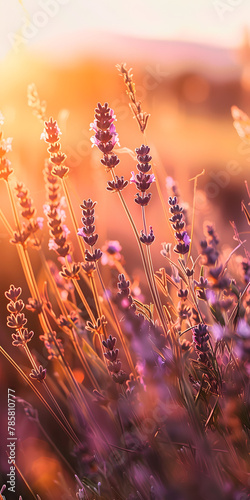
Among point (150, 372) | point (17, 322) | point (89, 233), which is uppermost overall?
point (89, 233)

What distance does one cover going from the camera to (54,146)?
730 millimetres

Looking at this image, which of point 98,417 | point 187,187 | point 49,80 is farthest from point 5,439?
point 49,80

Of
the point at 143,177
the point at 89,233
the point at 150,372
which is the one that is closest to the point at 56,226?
the point at 89,233

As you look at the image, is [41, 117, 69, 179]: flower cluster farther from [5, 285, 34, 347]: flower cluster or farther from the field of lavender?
[5, 285, 34, 347]: flower cluster

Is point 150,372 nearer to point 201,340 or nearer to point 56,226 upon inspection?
point 201,340

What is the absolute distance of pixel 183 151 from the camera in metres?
1.90

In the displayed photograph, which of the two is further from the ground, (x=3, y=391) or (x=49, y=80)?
(x=49, y=80)

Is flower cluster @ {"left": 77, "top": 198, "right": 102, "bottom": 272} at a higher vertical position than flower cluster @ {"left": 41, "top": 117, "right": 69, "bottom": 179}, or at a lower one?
lower

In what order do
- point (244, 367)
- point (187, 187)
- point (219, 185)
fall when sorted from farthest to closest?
1. point (219, 185)
2. point (187, 187)
3. point (244, 367)

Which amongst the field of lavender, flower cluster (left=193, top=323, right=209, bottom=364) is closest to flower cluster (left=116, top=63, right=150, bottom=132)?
the field of lavender

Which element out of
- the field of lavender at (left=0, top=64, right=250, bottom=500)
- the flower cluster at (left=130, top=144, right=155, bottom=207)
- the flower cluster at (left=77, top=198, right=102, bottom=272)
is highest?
the flower cluster at (left=130, top=144, right=155, bottom=207)

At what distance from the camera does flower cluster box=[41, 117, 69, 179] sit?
2.34 feet

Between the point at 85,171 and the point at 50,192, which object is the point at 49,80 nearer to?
the point at 85,171

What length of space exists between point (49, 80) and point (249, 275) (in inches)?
67.1
